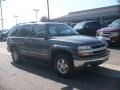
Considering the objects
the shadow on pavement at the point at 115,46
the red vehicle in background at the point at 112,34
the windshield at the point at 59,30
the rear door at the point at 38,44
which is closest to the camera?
the rear door at the point at 38,44

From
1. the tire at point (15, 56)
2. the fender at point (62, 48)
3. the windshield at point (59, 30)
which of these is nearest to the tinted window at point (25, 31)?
the tire at point (15, 56)

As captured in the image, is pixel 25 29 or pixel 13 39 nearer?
pixel 25 29

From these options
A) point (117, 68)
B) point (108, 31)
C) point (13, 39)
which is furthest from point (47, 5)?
point (117, 68)

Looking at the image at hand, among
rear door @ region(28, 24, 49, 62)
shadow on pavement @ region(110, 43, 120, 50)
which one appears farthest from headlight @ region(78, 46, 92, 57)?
shadow on pavement @ region(110, 43, 120, 50)

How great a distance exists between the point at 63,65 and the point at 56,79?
50 centimetres

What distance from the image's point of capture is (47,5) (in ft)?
137

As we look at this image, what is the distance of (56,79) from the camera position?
8766 millimetres

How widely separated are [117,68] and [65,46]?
7.61 ft

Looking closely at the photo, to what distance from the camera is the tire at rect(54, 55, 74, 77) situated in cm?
854

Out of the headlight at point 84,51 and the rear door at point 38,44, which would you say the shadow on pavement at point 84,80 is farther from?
the headlight at point 84,51

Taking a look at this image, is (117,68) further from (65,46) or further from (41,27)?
(41,27)

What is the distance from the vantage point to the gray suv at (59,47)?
8359 mm

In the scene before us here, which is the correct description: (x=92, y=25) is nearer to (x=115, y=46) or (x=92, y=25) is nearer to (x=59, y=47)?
(x=115, y=46)

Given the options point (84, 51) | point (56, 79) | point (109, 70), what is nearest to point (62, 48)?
point (84, 51)
